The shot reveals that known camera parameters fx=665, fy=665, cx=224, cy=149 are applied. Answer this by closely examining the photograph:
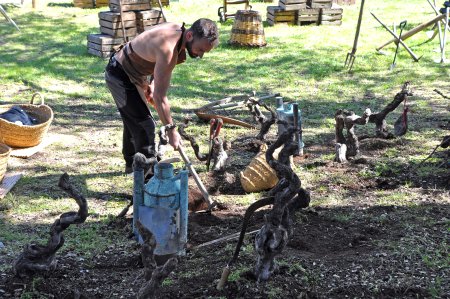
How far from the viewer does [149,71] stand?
6473 millimetres

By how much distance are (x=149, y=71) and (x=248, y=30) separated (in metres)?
7.63

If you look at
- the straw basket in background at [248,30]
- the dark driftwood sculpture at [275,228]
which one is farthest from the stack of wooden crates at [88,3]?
the dark driftwood sculpture at [275,228]

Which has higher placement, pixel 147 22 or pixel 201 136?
pixel 147 22

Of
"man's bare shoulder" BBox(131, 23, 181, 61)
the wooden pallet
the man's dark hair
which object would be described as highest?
the man's dark hair

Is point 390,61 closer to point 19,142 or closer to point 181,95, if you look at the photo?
point 181,95

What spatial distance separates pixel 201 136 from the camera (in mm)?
8664

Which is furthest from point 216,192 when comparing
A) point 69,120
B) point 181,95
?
point 181,95

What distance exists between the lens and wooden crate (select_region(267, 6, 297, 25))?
1581 cm

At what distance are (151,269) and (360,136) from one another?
4.72m

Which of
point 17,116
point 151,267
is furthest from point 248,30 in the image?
point 151,267

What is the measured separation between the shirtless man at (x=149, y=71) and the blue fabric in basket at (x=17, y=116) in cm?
157

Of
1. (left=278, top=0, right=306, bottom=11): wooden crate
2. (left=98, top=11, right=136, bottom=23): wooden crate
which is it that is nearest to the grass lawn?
(left=98, top=11, right=136, bottom=23): wooden crate

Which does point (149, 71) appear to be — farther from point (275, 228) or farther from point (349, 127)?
point (275, 228)

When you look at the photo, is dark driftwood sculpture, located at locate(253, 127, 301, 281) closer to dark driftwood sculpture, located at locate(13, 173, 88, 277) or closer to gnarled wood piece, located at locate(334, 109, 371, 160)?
dark driftwood sculpture, located at locate(13, 173, 88, 277)
